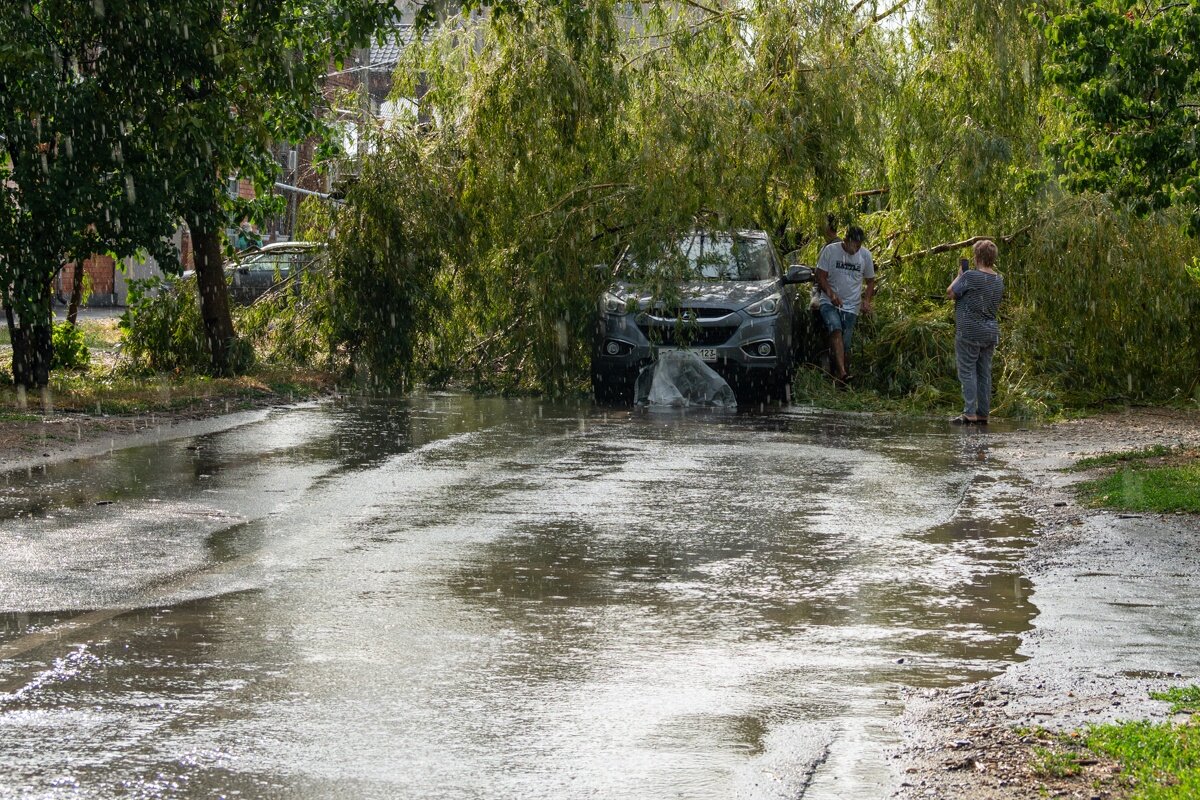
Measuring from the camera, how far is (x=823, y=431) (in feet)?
52.9

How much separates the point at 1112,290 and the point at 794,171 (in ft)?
12.5

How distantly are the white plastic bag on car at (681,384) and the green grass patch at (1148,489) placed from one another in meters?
6.87

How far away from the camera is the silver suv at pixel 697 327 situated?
18547 mm

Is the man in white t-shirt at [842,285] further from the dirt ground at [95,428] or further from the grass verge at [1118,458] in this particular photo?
the dirt ground at [95,428]

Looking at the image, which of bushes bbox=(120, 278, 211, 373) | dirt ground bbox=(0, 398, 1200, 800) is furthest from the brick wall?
dirt ground bbox=(0, 398, 1200, 800)

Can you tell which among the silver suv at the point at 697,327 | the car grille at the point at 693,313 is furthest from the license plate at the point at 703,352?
the car grille at the point at 693,313

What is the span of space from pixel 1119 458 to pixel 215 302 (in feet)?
37.1

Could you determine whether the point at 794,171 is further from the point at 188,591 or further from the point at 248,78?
the point at 188,591

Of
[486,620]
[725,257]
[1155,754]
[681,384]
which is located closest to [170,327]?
[681,384]

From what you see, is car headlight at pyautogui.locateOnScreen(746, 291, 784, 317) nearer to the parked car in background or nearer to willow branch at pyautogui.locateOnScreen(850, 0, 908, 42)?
willow branch at pyautogui.locateOnScreen(850, 0, 908, 42)

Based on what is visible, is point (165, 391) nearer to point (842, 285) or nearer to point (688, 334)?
point (688, 334)

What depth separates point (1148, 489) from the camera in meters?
11.2

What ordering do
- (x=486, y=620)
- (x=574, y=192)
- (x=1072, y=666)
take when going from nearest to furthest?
(x=1072, y=666), (x=486, y=620), (x=574, y=192)

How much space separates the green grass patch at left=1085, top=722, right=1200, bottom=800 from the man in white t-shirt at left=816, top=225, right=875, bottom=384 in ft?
47.0
